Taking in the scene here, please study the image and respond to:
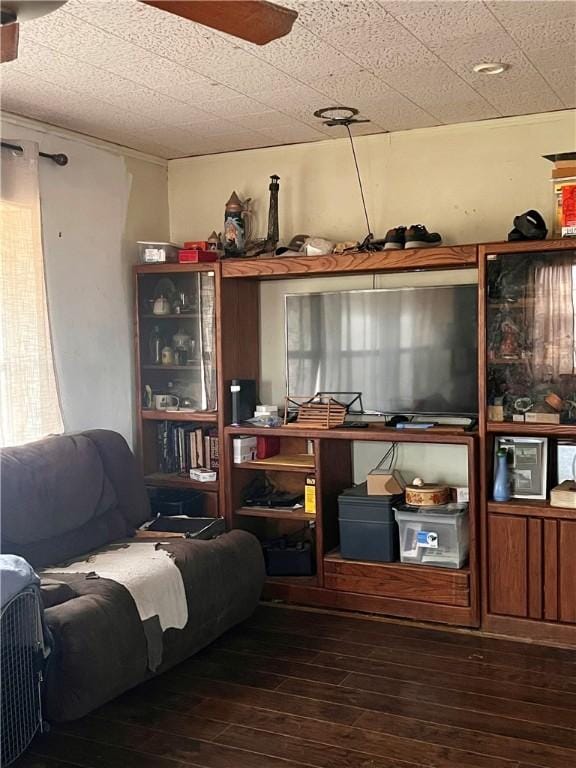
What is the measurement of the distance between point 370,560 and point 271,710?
1.17 metres

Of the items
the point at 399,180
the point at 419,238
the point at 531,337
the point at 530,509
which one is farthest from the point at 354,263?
the point at 530,509

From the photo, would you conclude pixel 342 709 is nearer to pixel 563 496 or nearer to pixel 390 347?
pixel 563 496

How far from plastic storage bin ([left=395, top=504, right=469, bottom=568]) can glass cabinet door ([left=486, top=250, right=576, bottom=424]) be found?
52 centimetres

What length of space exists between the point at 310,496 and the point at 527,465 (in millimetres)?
1110

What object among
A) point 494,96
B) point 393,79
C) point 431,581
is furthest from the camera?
point 431,581

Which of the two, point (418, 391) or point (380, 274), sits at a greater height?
point (380, 274)

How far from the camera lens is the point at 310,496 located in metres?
4.36

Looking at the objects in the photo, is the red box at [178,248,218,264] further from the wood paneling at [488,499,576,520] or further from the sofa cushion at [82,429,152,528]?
the wood paneling at [488,499,576,520]

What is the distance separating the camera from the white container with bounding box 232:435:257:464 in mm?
4473

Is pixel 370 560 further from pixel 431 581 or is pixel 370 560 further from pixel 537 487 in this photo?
pixel 537 487

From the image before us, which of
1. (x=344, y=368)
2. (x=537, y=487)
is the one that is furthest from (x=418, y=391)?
(x=537, y=487)

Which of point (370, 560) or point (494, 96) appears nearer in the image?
point (494, 96)

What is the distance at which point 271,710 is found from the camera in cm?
316

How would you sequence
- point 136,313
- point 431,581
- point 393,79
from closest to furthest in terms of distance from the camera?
point 393,79 → point 431,581 → point 136,313
